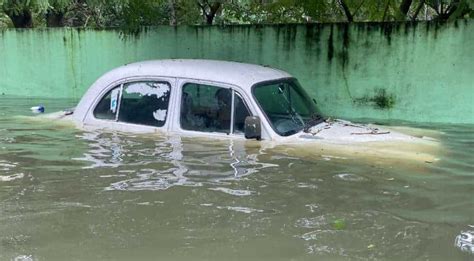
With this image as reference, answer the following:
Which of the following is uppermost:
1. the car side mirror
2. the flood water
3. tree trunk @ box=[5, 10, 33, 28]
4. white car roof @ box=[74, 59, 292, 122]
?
tree trunk @ box=[5, 10, 33, 28]

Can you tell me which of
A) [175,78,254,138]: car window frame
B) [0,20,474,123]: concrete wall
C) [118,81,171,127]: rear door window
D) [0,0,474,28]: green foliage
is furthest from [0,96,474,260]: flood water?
[0,0,474,28]: green foliage

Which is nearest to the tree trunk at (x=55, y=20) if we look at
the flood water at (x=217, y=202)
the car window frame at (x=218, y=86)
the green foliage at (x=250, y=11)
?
the green foliage at (x=250, y=11)

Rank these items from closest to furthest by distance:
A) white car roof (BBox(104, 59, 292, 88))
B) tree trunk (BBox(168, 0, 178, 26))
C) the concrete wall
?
white car roof (BBox(104, 59, 292, 88)) < the concrete wall < tree trunk (BBox(168, 0, 178, 26))

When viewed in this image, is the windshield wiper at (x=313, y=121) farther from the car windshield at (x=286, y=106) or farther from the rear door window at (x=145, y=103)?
the rear door window at (x=145, y=103)

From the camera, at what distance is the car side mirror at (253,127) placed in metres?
5.62

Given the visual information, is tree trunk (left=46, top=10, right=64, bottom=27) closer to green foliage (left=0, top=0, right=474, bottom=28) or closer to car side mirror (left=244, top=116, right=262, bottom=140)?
green foliage (left=0, top=0, right=474, bottom=28)

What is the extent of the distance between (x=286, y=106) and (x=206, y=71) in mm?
925

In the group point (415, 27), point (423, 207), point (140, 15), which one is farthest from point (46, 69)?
point (423, 207)

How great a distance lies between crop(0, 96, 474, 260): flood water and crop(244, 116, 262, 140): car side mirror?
0.14 m

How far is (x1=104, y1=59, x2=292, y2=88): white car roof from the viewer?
19.6ft

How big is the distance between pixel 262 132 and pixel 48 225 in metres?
2.50

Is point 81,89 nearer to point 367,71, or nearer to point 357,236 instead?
point 367,71

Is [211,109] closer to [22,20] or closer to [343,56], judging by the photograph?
[343,56]

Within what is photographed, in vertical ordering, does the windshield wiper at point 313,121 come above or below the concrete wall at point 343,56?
below
